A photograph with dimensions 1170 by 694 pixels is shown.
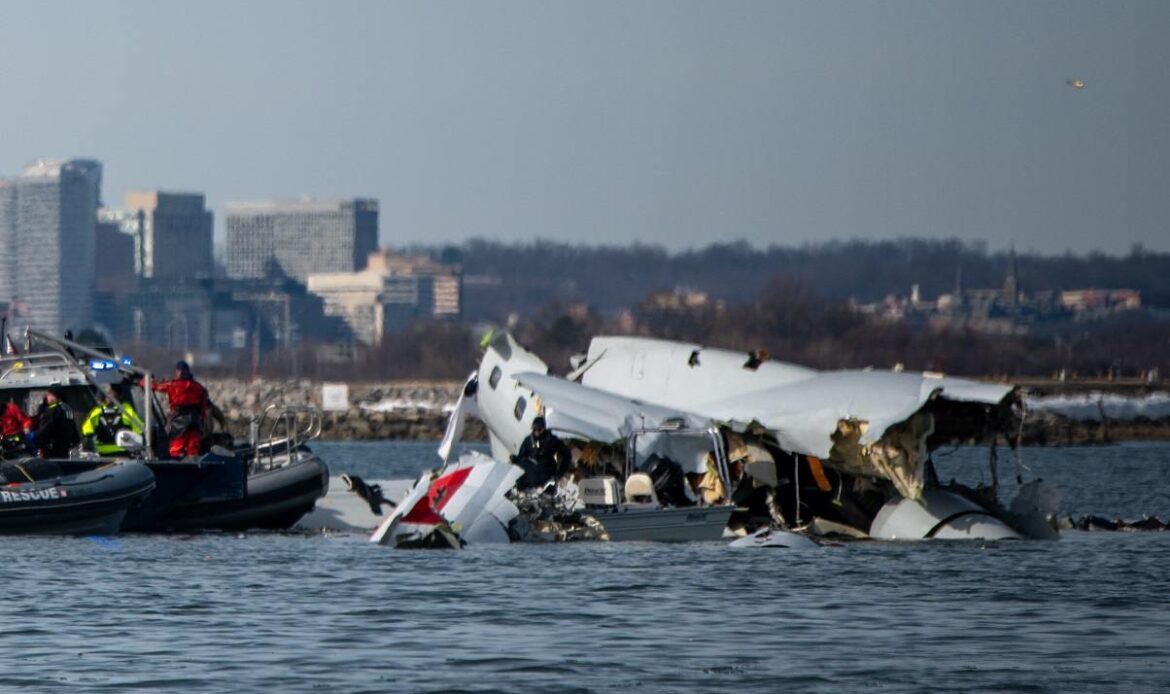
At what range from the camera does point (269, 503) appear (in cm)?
3125

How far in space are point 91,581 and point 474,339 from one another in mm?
89922

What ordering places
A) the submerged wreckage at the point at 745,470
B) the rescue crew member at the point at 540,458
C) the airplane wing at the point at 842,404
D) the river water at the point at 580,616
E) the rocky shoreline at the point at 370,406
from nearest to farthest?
the river water at the point at 580,616, the airplane wing at the point at 842,404, the submerged wreckage at the point at 745,470, the rescue crew member at the point at 540,458, the rocky shoreline at the point at 370,406

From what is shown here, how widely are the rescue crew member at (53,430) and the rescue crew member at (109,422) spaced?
442mm

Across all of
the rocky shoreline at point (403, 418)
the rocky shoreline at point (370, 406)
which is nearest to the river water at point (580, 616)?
the rocky shoreline at point (403, 418)

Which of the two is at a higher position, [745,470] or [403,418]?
[745,470]

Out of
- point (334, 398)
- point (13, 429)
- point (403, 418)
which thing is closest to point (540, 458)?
point (13, 429)

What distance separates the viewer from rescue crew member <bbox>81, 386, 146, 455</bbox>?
31.3 m

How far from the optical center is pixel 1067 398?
90125mm

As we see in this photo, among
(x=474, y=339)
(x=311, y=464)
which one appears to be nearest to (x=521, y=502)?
(x=311, y=464)

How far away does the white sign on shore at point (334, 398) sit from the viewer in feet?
366

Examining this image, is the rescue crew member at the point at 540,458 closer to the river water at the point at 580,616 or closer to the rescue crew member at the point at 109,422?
the river water at the point at 580,616

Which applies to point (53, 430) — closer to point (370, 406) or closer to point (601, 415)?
point (601, 415)

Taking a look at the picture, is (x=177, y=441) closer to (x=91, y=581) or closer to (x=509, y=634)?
(x=91, y=581)

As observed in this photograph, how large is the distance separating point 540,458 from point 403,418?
232ft
